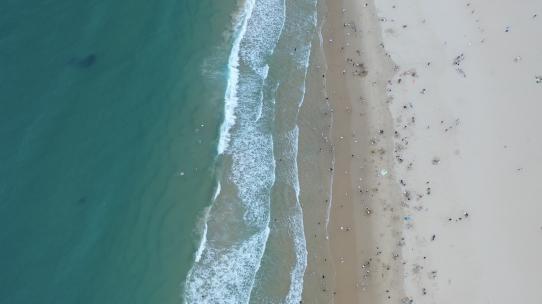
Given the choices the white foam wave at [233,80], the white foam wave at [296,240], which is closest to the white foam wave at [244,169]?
the white foam wave at [233,80]

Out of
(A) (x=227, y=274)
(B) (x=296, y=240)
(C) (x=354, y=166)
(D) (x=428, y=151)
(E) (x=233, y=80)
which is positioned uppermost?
(E) (x=233, y=80)

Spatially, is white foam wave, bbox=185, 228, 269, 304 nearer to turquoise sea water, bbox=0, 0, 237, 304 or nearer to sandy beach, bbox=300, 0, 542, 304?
turquoise sea water, bbox=0, 0, 237, 304

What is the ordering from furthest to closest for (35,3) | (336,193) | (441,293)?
1. (35,3)
2. (336,193)
3. (441,293)

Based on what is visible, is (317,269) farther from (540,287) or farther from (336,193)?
(540,287)

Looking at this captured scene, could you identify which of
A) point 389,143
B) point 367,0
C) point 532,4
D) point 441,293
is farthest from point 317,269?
point 532,4

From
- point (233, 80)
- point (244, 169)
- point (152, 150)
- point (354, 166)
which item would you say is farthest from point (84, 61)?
point (354, 166)

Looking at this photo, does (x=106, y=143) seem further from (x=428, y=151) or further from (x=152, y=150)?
(x=428, y=151)
